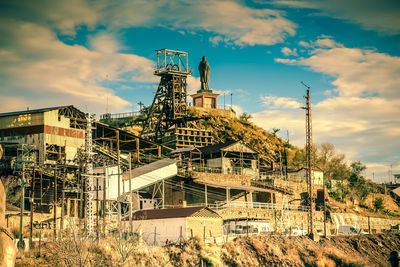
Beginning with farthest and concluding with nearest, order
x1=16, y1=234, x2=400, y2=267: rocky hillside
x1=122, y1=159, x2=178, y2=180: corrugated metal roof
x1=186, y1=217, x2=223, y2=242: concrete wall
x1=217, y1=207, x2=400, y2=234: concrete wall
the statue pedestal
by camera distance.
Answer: the statue pedestal
x1=217, y1=207, x2=400, y2=234: concrete wall
x1=122, y1=159, x2=178, y2=180: corrugated metal roof
x1=186, y1=217, x2=223, y2=242: concrete wall
x1=16, y1=234, x2=400, y2=267: rocky hillside

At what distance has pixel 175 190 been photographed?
6431cm

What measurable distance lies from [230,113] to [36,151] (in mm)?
71368

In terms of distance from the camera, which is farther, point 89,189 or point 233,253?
point 233,253

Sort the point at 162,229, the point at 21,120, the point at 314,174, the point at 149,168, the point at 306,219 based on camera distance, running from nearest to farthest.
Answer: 1. the point at 162,229
2. the point at 21,120
3. the point at 149,168
4. the point at 306,219
5. the point at 314,174

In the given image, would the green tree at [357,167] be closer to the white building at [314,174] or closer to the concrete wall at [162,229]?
the white building at [314,174]

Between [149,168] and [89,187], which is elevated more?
[149,168]

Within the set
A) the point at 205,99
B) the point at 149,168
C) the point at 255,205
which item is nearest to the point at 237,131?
the point at 205,99

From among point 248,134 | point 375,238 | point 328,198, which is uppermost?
point 248,134

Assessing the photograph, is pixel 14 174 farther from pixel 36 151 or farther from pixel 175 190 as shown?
pixel 175 190

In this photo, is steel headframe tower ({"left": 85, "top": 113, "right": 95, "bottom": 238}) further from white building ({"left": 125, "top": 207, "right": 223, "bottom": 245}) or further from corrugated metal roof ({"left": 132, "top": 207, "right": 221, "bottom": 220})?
corrugated metal roof ({"left": 132, "top": 207, "right": 221, "bottom": 220})

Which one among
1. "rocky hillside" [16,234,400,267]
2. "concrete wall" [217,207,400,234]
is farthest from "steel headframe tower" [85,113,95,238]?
"concrete wall" [217,207,400,234]

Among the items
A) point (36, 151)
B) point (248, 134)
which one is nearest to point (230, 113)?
point (248, 134)

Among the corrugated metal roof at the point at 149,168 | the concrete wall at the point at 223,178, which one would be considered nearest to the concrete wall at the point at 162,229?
the corrugated metal roof at the point at 149,168

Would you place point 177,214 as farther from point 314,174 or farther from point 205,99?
point 205,99
